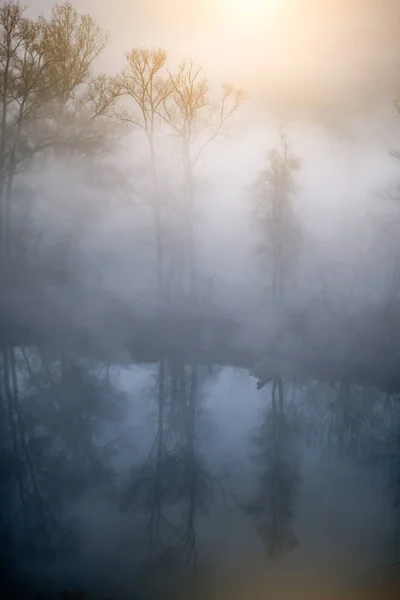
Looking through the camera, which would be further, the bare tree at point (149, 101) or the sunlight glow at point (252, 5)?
the bare tree at point (149, 101)

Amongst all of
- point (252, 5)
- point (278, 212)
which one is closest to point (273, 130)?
point (278, 212)

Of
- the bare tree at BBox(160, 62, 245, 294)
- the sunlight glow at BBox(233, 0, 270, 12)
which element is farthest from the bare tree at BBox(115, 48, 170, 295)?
the sunlight glow at BBox(233, 0, 270, 12)

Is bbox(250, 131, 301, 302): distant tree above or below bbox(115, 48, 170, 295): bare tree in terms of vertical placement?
below

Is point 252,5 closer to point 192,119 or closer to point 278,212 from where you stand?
point 192,119

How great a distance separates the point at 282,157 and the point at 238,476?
309 cm

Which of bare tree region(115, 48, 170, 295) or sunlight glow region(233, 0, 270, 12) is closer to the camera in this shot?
sunlight glow region(233, 0, 270, 12)

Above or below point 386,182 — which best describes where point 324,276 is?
below

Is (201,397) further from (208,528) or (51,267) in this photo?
(51,267)

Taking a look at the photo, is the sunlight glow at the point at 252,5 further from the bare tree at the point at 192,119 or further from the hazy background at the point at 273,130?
the bare tree at the point at 192,119

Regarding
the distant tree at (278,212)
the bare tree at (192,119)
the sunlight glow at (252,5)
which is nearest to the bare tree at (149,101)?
the bare tree at (192,119)

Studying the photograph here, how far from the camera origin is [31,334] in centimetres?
438

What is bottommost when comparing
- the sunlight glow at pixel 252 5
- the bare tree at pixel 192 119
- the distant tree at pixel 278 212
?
the distant tree at pixel 278 212

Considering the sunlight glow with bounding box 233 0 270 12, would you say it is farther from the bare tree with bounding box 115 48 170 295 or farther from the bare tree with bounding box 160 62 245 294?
the bare tree with bounding box 115 48 170 295

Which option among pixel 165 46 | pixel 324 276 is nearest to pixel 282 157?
pixel 324 276
